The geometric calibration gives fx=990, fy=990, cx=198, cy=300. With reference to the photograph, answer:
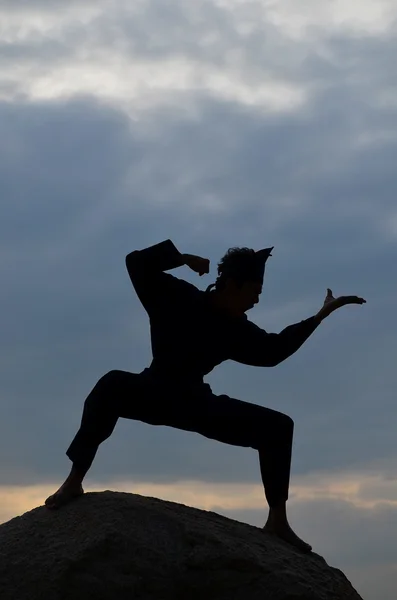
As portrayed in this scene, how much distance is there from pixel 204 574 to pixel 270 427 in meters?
1.24

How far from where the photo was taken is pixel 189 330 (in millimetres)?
7289

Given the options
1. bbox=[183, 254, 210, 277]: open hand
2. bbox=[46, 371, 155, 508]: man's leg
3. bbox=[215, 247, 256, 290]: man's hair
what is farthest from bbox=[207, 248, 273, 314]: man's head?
bbox=[46, 371, 155, 508]: man's leg

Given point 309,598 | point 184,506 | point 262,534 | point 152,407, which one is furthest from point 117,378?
point 309,598

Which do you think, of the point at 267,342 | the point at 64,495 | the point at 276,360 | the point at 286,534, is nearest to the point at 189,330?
the point at 267,342

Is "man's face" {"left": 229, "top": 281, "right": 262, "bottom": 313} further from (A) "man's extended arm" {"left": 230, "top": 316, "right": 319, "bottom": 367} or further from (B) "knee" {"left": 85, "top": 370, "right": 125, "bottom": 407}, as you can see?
(B) "knee" {"left": 85, "top": 370, "right": 125, "bottom": 407}

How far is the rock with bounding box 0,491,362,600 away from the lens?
20.8 feet

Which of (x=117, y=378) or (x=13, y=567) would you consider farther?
(x=117, y=378)

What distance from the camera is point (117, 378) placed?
7.03 meters

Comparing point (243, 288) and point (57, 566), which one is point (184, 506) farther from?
point (243, 288)

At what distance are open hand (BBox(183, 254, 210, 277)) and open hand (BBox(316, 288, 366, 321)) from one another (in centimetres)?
97

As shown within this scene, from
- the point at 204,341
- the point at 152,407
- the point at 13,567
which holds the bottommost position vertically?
the point at 13,567

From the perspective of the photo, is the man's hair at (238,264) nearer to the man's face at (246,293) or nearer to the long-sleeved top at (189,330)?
the man's face at (246,293)

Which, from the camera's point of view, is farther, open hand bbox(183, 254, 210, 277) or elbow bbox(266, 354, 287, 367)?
elbow bbox(266, 354, 287, 367)

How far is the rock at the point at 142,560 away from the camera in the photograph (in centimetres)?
634
